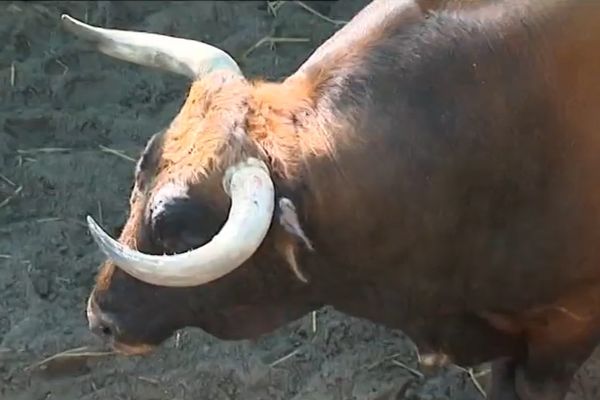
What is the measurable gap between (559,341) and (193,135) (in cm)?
126

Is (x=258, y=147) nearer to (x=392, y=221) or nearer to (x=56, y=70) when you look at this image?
(x=392, y=221)

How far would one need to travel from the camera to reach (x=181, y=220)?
12.3 ft

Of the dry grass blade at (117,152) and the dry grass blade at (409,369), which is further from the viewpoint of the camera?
the dry grass blade at (117,152)

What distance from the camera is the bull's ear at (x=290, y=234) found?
373 cm

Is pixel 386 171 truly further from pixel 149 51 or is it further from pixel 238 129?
pixel 149 51

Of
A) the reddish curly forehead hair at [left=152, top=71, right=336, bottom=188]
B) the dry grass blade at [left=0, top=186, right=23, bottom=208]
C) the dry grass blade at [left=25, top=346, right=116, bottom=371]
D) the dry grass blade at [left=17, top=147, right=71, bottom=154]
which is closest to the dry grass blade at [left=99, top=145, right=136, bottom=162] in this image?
the dry grass blade at [left=17, top=147, right=71, bottom=154]

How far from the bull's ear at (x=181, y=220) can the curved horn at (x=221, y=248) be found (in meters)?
0.11

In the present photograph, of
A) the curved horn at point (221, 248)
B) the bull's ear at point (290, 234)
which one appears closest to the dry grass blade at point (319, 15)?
the bull's ear at point (290, 234)

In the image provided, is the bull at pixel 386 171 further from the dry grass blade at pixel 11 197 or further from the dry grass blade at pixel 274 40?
the dry grass blade at pixel 274 40

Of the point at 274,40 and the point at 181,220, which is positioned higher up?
the point at 181,220

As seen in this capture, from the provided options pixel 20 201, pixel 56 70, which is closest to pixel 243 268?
pixel 20 201

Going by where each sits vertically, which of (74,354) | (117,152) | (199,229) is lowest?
(74,354)

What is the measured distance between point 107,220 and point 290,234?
1.91m

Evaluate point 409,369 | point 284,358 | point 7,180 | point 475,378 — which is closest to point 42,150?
point 7,180
